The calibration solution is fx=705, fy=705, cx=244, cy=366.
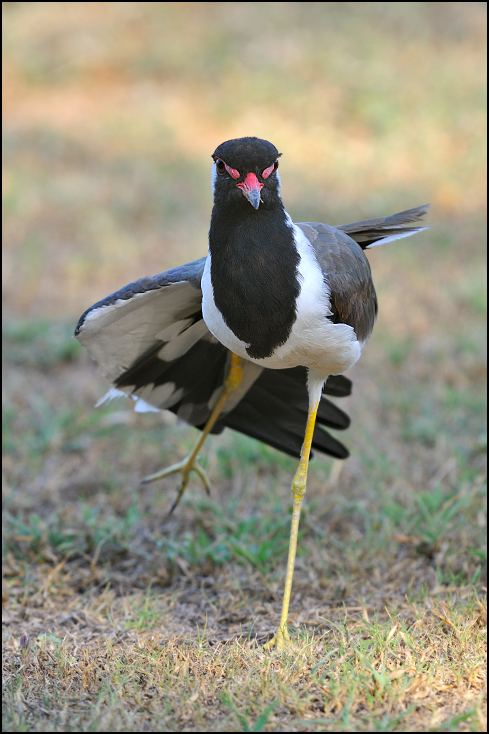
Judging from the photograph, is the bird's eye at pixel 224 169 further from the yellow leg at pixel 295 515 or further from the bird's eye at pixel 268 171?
the yellow leg at pixel 295 515

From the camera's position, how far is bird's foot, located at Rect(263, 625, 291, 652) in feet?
8.66

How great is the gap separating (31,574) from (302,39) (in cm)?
1107

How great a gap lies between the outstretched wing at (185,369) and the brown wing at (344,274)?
0.52 meters

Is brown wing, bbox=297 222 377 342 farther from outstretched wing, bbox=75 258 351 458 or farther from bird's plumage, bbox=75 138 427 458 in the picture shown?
outstretched wing, bbox=75 258 351 458

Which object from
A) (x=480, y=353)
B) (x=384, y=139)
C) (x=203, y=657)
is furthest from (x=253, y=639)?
(x=384, y=139)

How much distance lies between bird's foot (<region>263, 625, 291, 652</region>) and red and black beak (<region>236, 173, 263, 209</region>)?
5.31 ft

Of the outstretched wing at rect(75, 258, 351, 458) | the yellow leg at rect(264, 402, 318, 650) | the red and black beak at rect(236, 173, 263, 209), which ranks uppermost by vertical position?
the red and black beak at rect(236, 173, 263, 209)

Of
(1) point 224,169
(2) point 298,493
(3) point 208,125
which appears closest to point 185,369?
(2) point 298,493

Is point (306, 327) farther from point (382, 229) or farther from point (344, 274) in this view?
point (382, 229)

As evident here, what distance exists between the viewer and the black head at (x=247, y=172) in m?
2.46

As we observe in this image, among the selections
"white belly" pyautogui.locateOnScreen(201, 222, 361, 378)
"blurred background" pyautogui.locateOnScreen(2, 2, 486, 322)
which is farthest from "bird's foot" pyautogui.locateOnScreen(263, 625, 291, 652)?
"blurred background" pyautogui.locateOnScreen(2, 2, 486, 322)

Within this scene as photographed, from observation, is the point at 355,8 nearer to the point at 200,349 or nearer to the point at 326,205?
the point at 326,205

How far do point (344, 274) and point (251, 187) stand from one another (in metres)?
0.56

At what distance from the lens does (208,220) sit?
305 inches
